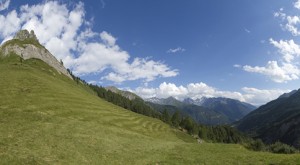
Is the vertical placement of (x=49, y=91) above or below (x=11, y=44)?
below

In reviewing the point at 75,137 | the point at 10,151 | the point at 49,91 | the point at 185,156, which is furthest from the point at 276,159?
the point at 49,91

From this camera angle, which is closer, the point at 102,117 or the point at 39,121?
the point at 39,121

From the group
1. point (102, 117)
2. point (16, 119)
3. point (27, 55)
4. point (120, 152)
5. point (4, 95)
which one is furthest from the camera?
point (27, 55)

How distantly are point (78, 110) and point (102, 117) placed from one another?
6719 millimetres

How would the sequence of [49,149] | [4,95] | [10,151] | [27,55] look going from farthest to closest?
[27,55], [4,95], [49,149], [10,151]

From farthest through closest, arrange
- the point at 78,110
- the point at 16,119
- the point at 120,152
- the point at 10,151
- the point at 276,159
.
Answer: the point at 78,110 → the point at 16,119 → the point at 120,152 → the point at 276,159 → the point at 10,151

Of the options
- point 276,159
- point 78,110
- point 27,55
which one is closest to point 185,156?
point 276,159

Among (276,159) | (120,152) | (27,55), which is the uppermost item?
(27,55)

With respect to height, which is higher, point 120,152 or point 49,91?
point 49,91

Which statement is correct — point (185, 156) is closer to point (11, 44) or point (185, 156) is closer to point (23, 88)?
point (23, 88)

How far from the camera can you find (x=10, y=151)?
2631 centimetres

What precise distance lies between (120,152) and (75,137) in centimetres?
673

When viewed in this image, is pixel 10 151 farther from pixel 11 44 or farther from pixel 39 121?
pixel 11 44

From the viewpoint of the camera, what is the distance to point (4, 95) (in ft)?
182
